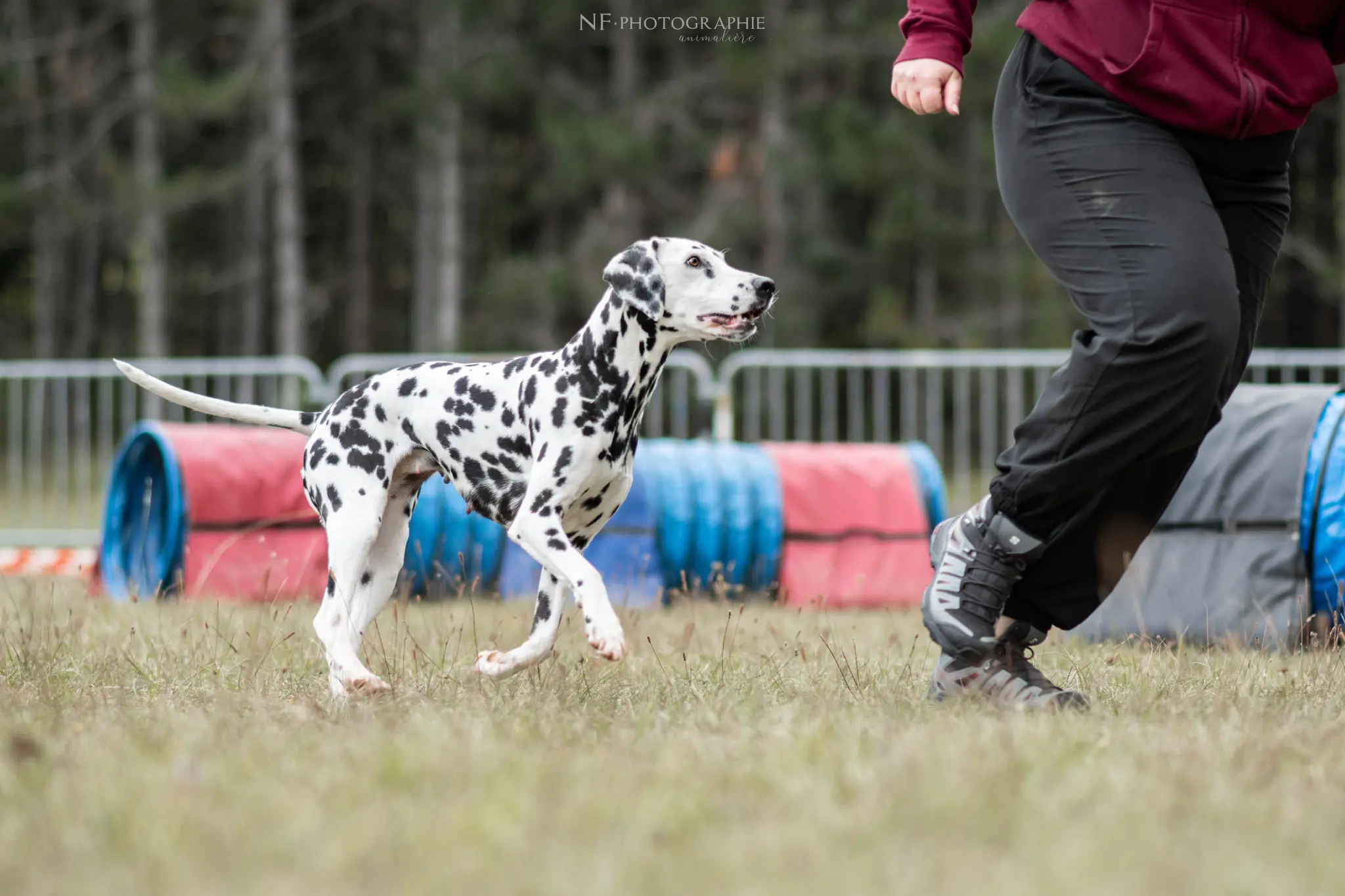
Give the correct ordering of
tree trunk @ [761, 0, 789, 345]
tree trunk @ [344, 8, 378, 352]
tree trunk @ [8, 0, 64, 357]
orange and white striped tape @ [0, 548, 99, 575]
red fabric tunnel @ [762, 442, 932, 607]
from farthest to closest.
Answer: tree trunk @ [344, 8, 378, 352] → tree trunk @ [8, 0, 64, 357] → tree trunk @ [761, 0, 789, 345] → orange and white striped tape @ [0, 548, 99, 575] → red fabric tunnel @ [762, 442, 932, 607]

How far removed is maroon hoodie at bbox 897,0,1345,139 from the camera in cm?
307

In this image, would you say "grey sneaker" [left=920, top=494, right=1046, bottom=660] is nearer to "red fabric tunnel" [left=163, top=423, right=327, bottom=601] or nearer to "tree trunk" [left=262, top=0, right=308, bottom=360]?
"red fabric tunnel" [left=163, top=423, right=327, bottom=601]

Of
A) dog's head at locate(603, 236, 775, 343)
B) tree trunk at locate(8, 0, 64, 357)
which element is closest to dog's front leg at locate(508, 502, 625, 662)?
dog's head at locate(603, 236, 775, 343)

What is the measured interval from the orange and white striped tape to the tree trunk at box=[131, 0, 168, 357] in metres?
10.9

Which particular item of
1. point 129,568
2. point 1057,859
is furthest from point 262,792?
point 129,568

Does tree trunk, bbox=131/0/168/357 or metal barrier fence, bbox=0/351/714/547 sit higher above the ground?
tree trunk, bbox=131/0/168/357

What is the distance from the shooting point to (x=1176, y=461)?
3.51m

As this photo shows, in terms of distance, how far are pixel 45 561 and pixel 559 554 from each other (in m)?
6.42

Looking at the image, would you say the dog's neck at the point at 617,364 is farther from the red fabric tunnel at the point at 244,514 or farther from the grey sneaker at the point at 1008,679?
the red fabric tunnel at the point at 244,514

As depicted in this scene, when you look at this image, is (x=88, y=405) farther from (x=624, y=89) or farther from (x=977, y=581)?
(x=624, y=89)

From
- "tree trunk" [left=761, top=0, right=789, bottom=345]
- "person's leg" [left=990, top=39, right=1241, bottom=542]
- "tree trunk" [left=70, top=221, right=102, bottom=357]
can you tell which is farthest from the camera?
"tree trunk" [left=70, top=221, right=102, bottom=357]

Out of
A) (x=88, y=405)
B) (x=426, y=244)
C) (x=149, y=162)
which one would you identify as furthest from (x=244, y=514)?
(x=426, y=244)

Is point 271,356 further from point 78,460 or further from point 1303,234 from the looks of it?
point 1303,234

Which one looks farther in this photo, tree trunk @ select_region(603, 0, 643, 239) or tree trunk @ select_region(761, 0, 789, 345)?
tree trunk @ select_region(603, 0, 643, 239)
